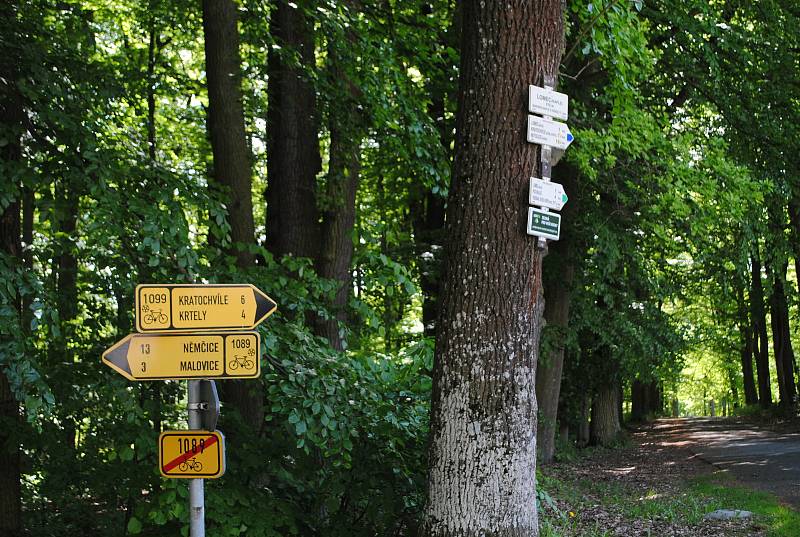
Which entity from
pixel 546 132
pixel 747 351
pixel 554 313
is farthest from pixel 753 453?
pixel 747 351

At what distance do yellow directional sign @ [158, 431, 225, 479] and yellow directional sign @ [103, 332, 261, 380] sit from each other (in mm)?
333

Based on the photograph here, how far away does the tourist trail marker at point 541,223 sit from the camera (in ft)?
18.2

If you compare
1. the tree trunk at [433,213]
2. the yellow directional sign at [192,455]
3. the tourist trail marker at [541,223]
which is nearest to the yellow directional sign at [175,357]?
the yellow directional sign at [192,455]

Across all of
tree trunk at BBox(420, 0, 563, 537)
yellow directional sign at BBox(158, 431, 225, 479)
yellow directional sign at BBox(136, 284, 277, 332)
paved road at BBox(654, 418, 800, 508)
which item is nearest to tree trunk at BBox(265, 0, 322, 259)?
tree trunk at BBox(420, 0, 563, 537)

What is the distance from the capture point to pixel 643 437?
90.1 ft

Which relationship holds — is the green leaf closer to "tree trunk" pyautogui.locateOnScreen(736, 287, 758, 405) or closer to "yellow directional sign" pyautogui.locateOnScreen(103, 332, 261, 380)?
"yellow directional sign" pyautogui.locateOnScreen(103, 332, 261, 380)

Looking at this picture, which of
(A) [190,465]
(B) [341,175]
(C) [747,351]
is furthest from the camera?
(C) [747,351]

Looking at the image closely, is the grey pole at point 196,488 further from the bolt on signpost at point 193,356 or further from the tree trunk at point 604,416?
the tree trunk at point 604,416

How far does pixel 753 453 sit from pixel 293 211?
41.3 ft

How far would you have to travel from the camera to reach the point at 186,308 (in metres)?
4.76

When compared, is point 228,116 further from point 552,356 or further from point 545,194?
point 552,356

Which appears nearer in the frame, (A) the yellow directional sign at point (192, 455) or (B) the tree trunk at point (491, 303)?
(A) the yellow directional sign at point (192, 455)

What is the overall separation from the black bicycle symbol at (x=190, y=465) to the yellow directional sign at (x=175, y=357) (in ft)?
1.53

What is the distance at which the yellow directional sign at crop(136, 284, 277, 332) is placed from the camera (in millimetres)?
4734
